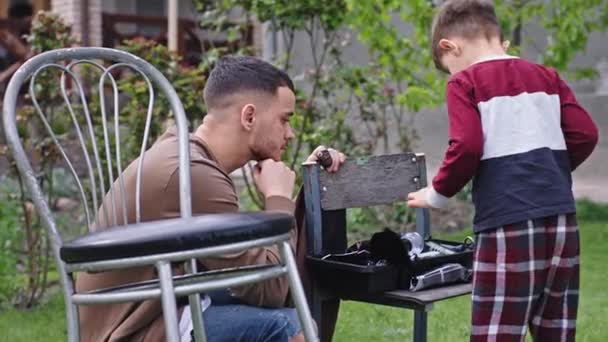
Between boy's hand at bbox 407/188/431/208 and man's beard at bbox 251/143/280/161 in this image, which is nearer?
man's beard at bbox 251/143/280/161

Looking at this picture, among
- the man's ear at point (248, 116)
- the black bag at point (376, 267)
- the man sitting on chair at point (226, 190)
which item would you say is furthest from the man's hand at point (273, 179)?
the black bag at point (376, 267)

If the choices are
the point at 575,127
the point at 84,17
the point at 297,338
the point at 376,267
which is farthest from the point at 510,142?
the point at 84,17

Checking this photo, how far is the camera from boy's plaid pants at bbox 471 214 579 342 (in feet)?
9.54

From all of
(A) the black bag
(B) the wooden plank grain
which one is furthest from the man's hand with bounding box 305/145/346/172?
(A) the black bag

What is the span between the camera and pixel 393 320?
16.5ft

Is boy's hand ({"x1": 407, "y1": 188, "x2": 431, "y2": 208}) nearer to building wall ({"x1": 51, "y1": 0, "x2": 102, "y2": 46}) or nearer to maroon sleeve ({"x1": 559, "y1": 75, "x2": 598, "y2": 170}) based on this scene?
maroon sleeve ({"x1": 559, "y1": 75, "x2": 598, "y2": 170})

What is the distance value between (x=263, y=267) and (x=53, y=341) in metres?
2.75

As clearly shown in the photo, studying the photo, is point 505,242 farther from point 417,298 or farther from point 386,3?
point 386,3

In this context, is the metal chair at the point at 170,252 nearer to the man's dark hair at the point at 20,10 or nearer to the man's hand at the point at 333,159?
the man's hand at the point at 333,159

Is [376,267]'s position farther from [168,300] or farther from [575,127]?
[168,300]

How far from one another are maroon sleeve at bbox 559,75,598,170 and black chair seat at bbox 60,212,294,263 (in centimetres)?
120

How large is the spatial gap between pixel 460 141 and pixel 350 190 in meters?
0.52

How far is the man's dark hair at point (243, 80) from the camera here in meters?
Answer: 2.85

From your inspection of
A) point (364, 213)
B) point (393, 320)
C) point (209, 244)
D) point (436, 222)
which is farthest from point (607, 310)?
point (209, 244)
